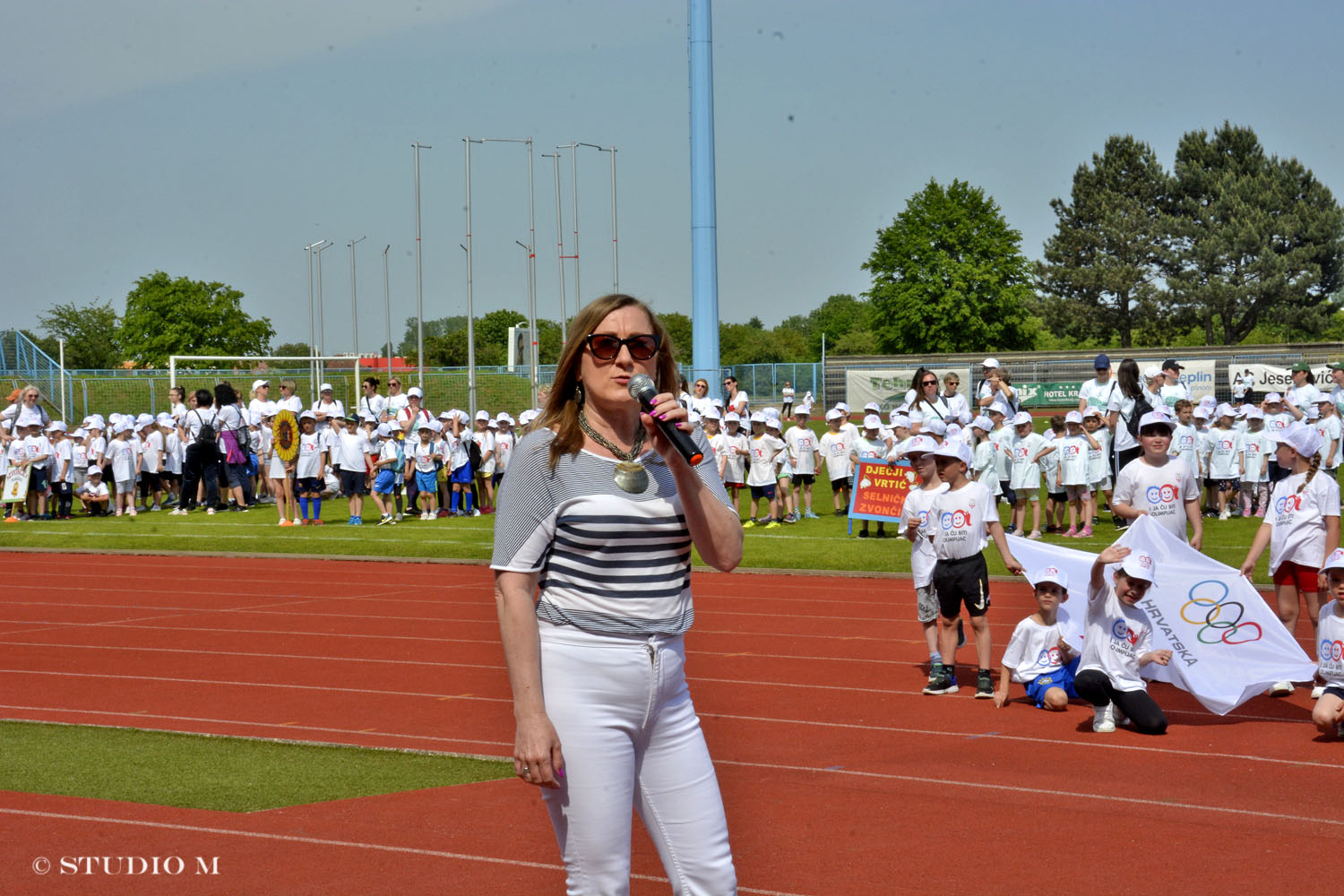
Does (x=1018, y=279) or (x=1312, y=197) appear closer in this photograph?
(x=1312, y=197)

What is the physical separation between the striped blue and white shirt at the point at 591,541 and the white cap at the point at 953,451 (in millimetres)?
6254

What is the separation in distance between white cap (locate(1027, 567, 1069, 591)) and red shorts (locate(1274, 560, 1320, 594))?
1.81m

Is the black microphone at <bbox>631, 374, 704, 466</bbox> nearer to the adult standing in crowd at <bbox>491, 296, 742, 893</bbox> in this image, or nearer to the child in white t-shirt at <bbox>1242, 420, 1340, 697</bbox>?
the adult standing in crowd at <bbox>491, 296, 742, 893</bbox>

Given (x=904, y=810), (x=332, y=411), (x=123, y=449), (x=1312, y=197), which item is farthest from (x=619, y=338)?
(x=1312, y=197)

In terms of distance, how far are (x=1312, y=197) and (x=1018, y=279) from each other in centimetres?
1723

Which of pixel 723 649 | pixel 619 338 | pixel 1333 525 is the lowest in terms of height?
pixel 723 649

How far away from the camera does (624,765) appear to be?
3.46 meters

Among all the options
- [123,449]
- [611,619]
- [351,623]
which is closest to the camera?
[611,619]

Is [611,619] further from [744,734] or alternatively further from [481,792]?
[744,734]

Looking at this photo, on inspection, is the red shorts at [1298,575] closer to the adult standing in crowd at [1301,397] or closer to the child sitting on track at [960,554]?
the child sitting on track at [960,554]

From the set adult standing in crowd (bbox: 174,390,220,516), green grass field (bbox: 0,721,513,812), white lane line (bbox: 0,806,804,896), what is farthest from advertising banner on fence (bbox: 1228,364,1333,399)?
white lane line (bbox: 0,806,804,896)

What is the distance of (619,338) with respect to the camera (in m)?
3.57

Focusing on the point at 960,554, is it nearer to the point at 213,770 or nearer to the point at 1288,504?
the point at 1288,504

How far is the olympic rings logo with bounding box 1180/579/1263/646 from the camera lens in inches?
359
